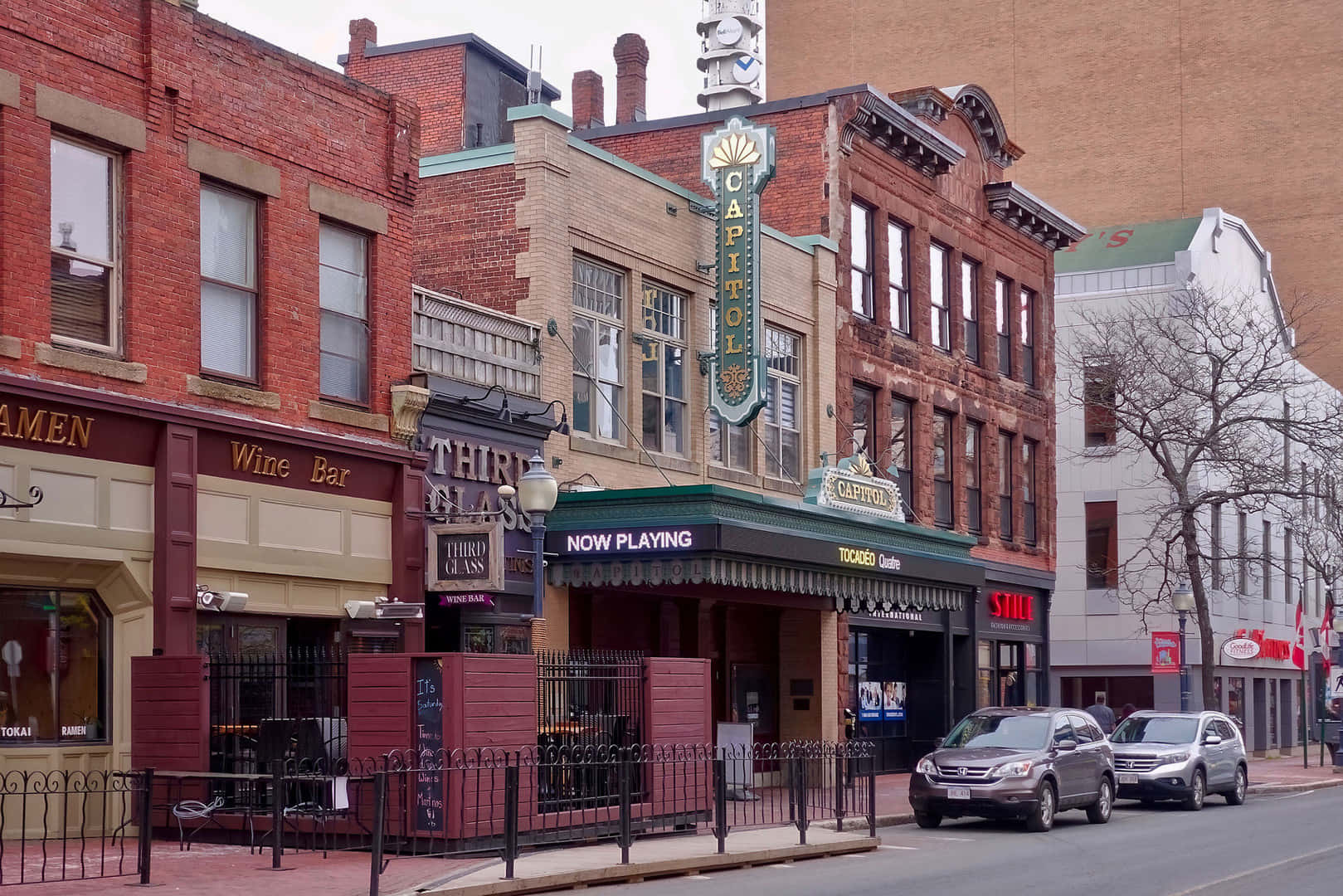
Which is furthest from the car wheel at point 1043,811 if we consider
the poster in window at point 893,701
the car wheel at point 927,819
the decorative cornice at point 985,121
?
the decorative cornice at point 985,121

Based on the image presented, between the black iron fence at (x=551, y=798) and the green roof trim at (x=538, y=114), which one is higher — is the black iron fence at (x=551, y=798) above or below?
below

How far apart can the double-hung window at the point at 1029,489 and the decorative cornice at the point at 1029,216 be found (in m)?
4.69

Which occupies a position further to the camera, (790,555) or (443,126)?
(443,126)

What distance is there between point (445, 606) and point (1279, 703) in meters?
41.2

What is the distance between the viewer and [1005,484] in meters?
38.1

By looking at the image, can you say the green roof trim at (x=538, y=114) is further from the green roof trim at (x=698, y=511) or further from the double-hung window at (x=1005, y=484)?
the double-hung window at (x=1005, y=484)

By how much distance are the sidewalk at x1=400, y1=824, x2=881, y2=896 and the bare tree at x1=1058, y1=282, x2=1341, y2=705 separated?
16.5m

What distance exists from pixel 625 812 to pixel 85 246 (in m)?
7.62

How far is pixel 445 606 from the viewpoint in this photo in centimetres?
2169

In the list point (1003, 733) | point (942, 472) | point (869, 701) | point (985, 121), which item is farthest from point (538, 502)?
point (985, 121)

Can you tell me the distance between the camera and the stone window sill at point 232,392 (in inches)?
713

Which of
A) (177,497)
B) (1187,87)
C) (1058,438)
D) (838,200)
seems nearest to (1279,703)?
(1058,438)

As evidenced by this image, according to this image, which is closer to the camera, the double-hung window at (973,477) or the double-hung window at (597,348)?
the double-hung window at (597,348)

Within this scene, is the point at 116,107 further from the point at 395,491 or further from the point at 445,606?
the point at 445,606
